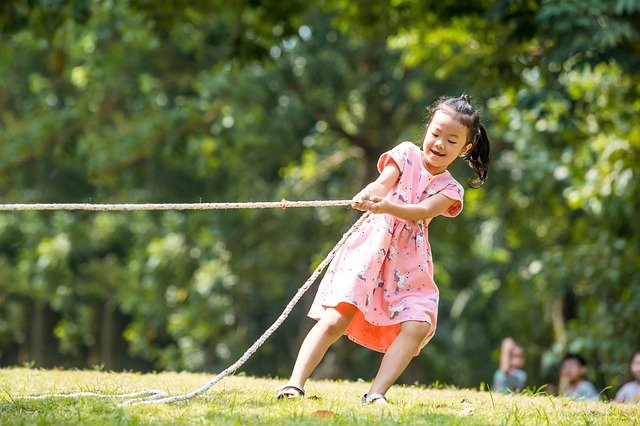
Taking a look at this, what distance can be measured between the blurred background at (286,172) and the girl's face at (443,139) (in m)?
5.38

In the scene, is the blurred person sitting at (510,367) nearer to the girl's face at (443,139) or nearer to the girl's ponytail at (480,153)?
the girl's ponytail at (480,153)

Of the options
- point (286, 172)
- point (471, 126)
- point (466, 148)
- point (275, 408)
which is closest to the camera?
point (275, 408)

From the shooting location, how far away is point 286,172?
63.5 feet

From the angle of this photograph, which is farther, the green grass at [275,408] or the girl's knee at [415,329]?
the girl's knee at [415,329]

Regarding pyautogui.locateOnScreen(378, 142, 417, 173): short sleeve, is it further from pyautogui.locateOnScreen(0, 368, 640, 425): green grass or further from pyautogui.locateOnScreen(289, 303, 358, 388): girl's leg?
pyautogui.locateOnScreen(0, 368, 640, 425): green grass

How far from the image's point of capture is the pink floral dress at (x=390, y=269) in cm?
570

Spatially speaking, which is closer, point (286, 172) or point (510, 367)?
point (510, 367)

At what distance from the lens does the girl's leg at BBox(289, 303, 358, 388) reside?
18.3ft

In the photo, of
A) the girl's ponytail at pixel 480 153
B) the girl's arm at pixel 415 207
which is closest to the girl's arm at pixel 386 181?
the girl's arm at pixel 415 207

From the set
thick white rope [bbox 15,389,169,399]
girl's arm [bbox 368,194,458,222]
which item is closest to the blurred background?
girl's arm [bbox 368,194,458,222]

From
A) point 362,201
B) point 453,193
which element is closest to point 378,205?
point 362,201

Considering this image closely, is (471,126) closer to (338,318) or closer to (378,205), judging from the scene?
(378,205)

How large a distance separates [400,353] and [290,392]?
0.57 metres

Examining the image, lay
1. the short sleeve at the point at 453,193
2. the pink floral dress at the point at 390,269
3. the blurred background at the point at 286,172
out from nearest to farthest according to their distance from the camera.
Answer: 1. the pink floral dress at the point at 390,269
2. the short sleeve at the point at 453,193
3. the blurred background at the point at 286,172
